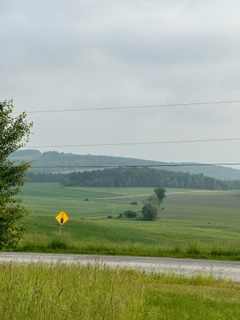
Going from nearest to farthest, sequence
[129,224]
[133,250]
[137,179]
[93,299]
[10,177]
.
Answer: [93,299], [10,177], [133,250], [129,224], [137,179]

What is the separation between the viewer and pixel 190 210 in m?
102

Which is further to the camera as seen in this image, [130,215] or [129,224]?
[130,215]

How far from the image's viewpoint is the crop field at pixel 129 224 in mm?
30219

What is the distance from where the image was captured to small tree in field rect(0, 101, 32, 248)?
18672 mm

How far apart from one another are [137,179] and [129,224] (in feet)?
201

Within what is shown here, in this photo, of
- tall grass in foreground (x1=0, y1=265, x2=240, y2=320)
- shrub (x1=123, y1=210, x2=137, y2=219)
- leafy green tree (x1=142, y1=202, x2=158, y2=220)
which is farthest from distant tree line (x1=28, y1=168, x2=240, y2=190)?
tall grass in foreground (x1=0, y1=265, x2=240, y2=320)

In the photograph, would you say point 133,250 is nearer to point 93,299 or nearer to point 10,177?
point 10,177

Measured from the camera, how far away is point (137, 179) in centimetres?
13300

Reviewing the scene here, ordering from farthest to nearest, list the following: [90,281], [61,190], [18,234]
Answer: [61,190], [18,234], [90,281]

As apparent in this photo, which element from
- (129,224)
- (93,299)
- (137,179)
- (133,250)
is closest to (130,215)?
(129,224)

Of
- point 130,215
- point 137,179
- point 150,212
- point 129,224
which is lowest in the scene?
point 129,224

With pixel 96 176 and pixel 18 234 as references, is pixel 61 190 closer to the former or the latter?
pixel 96 176

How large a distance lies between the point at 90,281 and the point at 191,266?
538 inches

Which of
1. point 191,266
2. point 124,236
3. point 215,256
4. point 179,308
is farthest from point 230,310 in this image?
point 124,236
